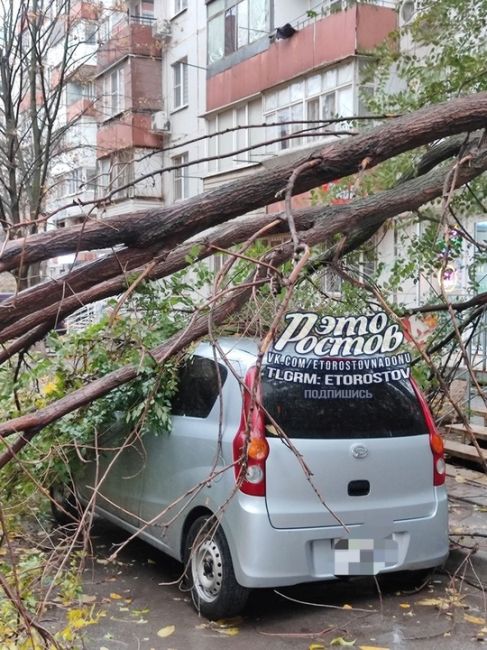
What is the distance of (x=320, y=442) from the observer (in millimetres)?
4500

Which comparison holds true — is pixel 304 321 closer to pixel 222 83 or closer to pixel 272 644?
pixel 272 644

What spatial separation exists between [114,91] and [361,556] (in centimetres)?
2777

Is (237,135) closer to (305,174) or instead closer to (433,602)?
(305,174)

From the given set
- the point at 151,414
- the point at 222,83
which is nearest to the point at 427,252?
the point at 151,414

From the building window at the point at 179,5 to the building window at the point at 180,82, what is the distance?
1.96 m

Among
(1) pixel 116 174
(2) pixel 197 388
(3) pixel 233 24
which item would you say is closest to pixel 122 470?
(2) pixel 197 388

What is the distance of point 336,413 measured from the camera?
182 inches

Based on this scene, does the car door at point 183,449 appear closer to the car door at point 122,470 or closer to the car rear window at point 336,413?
the car door at point 122,470

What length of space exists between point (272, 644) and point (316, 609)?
0.58 metres

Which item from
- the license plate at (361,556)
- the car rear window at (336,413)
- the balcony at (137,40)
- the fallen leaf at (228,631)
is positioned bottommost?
the fallen leaf at (228,631)

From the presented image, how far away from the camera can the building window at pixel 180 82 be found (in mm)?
27117

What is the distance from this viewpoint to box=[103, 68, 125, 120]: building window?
95.3 feet

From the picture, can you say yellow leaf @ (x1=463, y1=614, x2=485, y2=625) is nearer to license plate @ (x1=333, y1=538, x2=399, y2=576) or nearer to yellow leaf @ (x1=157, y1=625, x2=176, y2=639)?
license plate @ (x1=333, y1=538, x2=399, y2=576)

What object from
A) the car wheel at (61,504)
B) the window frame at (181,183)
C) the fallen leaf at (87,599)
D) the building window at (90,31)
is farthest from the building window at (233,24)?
the fallen leaf at (87,599)
